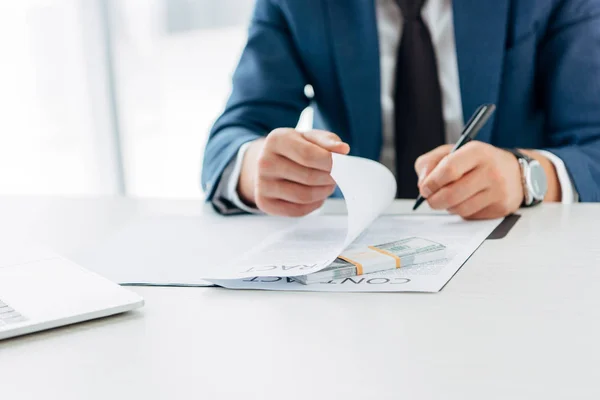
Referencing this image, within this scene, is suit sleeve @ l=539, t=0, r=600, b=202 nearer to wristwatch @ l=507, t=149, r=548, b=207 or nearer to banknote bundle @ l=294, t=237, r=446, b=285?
wristwatch @ l=507, t=149, r=548, b=207

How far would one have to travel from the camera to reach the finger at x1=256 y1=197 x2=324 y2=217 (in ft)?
2.78

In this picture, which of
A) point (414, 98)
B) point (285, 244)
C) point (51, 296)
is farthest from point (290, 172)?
point (414, 98)

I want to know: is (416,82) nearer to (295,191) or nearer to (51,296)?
(295,191)

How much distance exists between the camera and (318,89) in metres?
1.26

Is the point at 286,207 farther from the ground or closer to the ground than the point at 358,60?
closer to the ground

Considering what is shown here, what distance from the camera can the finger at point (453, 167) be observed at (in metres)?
0.80

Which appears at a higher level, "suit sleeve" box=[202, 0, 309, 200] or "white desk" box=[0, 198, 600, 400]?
"suit sleeve" box=[202, 0, 309, 200]

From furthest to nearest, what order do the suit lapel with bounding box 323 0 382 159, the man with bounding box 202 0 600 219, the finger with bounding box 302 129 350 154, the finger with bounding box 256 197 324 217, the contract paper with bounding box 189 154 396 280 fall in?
the suit lapel with bounding box 323 0 382 159 → the man with bounding box 202 0 600 219 → the finger with bounding box 256 197 324 217 → the finger with bounding box 302 129 350 154 → the contract paper with bounding box 189 154 396 280

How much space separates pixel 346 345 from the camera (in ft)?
1.49

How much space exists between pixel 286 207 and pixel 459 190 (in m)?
0.20

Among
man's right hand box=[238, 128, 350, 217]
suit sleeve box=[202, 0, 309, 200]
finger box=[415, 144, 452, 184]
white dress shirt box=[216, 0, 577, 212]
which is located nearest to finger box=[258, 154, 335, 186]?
man's right hand box=[238, 128, 350, 217]

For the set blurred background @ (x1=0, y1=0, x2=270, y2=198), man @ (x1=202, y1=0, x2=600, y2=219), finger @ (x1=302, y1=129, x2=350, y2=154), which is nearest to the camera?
finger @ (x1=302, y1=129, x2=350, y2=154)

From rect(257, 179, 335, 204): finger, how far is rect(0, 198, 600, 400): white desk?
0.23 metres

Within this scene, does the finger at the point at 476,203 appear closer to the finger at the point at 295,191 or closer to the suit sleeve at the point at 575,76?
the finger at the point at 295,191
